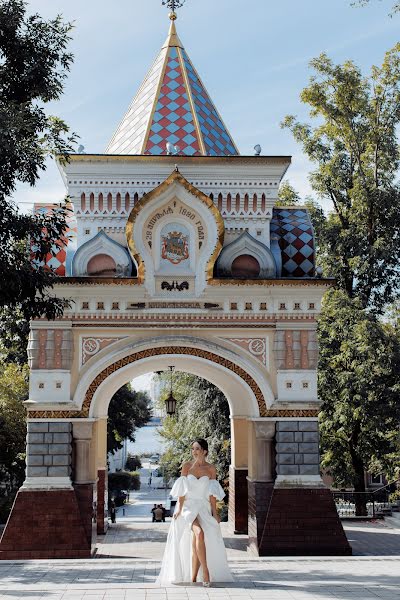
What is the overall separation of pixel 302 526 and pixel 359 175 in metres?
11.1

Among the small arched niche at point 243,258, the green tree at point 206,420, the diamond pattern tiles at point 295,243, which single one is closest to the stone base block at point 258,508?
the small arched niche at point 243,258

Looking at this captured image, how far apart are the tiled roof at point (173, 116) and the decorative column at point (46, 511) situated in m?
5.58

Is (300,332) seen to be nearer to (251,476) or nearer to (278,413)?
(278,413)

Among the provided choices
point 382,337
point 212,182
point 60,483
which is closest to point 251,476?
point 60,483

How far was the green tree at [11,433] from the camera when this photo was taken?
1841 cm

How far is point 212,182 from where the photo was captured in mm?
14180

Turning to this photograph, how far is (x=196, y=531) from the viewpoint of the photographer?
9.04 m

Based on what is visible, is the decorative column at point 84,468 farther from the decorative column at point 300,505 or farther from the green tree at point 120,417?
the green tree at point 120,417

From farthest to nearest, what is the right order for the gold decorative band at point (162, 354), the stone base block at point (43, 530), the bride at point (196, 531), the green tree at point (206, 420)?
1. the green tree at point (206, 420)
2. the gold decorative band at point (162, 354)
3. the stone base block at point (43, 530)
4. the bride at point (196, 531)

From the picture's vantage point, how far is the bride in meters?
9.03

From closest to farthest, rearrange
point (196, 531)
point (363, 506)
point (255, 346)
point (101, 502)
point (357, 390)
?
point (196, 531) → point (255, 346) → point (101, 502) → point (357, 390) → point (363, 506)

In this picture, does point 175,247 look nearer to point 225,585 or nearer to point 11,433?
point 225,585

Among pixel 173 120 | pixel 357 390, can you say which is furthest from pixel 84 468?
pixel 357 390

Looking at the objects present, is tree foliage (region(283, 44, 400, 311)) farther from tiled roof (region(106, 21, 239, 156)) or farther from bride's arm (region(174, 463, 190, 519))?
bride's arm (region(174, 463, 190, 519))
